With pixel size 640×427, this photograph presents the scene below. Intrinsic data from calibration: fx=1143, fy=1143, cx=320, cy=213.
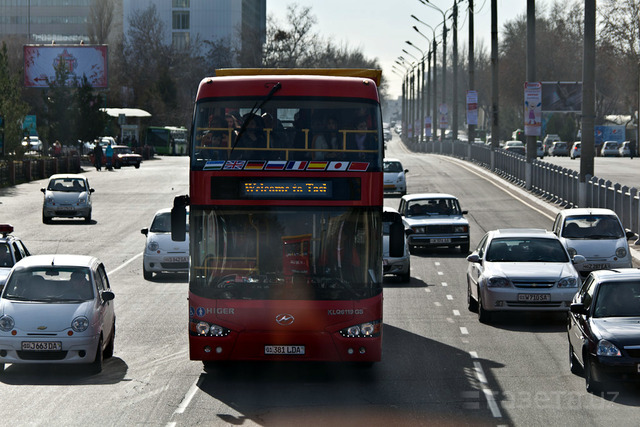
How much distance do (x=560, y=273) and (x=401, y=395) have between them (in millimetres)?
6639

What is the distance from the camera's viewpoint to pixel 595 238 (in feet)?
80.8

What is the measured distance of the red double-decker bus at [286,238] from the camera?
13.1 meters

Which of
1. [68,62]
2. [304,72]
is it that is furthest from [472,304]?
[68,62]

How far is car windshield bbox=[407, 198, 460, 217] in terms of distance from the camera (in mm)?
31094

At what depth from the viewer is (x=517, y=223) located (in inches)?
1481

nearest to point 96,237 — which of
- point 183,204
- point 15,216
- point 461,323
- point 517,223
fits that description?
point 15,216

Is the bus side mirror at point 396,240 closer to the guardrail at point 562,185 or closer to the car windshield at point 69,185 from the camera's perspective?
the guardrail at point 562,185

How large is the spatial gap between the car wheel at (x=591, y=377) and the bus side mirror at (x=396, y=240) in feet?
7.99

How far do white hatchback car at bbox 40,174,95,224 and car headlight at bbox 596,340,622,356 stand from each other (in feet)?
99.9

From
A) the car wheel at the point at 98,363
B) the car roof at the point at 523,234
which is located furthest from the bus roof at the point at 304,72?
the car roof at the point at 523,234

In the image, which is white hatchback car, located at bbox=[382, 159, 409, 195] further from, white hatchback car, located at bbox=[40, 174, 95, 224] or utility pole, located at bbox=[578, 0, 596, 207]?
utility pole, located at bbox=[578, 0, 596, 207]

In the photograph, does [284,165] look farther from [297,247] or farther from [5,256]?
[5,256]

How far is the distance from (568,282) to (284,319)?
7083 millimetres

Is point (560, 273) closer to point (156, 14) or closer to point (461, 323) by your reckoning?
point (461, 323)
